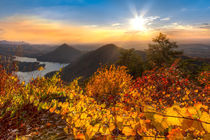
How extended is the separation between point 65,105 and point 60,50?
608ft

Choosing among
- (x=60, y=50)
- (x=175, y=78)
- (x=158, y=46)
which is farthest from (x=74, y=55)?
(x=175, y=78)

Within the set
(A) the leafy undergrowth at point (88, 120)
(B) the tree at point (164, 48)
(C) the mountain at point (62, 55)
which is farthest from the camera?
(C) the mountain at point (62, 55)

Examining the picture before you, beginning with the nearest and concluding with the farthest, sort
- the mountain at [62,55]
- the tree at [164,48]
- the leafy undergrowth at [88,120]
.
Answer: the leafy undergrowth at [88,120] < the tree at [164,48] < the mountain at [62,55]

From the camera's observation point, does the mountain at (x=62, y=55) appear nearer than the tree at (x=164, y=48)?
No

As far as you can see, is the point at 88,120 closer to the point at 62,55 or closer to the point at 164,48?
the point at 164,48

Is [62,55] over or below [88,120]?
below

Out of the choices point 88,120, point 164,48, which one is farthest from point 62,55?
point 88,120

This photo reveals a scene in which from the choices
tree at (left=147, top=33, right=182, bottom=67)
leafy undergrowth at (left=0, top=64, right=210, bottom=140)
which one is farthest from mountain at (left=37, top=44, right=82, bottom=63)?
leafy undergrowth at (left=0, top=64, right=210, bottom=140)

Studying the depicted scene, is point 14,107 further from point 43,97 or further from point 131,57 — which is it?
point 131,57

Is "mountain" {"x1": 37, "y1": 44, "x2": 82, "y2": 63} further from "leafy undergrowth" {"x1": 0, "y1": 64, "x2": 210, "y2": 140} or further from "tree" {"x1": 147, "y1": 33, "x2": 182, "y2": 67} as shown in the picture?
"leafy undergrowth" {"x1": 0, "y1": 64, "x2": 210, "y2": 140}

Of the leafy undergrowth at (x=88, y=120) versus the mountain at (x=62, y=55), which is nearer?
the leafy undergrowth at (x=88, y=120)

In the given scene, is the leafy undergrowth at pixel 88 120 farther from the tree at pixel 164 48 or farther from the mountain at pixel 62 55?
the mountain at pixel 62 55

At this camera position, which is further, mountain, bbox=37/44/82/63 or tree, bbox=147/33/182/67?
mountain, bbox=37/44/82/63

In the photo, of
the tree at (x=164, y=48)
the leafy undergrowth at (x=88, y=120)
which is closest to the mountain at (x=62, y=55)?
the tree at (x=164, y=48)
